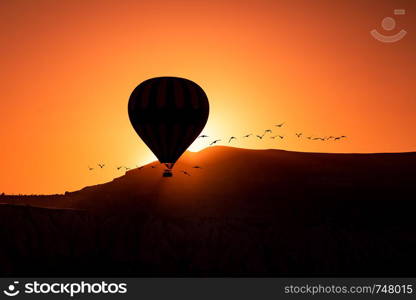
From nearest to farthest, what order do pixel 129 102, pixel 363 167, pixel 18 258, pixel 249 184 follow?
pixel 18 258, pixel 129 102, pixel 249 184, pixel 363 167

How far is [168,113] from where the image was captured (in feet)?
118

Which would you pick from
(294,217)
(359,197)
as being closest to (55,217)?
(294,217)

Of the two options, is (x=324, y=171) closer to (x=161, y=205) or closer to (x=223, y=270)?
(x=161, y=205)

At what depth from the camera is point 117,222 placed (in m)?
26.2

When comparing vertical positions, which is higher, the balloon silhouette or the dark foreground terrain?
the balloon silhouette

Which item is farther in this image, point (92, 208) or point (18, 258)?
point (92, 208)

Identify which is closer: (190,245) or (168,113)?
(190,245)

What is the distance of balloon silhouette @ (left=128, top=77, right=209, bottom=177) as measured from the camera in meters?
36.1

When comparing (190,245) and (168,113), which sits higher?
(168,113)

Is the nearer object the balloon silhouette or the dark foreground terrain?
the dark foreground terrain

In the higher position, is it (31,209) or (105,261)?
(31,209)

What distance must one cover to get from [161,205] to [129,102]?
58.5ft

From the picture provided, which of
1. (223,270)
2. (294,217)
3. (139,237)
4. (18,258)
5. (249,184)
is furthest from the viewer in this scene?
(249,184)

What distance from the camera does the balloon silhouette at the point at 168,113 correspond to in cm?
3606
